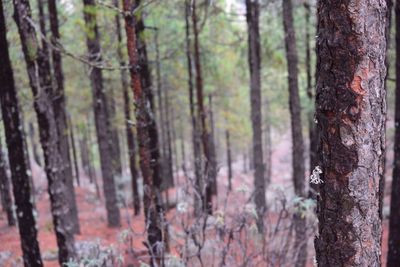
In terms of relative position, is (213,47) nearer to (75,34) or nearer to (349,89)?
(75,34)

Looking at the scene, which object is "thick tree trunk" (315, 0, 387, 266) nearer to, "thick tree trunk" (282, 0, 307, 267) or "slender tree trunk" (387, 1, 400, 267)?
"slender tree trunk" (387, 1, 400, 267)

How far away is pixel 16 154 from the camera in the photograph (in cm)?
651

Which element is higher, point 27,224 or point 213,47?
point 213,47

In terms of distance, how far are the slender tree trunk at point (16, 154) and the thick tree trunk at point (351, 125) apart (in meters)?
5.58

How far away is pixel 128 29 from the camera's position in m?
5.84

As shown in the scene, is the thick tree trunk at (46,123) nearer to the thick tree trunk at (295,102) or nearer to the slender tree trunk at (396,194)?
the thick tree trunk at (295,102)

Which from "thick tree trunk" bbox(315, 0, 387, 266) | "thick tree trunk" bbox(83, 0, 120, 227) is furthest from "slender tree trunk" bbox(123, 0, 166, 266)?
"thick tree trunk" bbox(83, 0, 120, 227)

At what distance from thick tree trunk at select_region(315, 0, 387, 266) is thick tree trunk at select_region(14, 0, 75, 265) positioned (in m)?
5.45

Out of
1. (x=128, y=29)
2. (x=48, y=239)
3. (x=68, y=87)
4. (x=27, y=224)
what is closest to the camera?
(x=128, y=29)

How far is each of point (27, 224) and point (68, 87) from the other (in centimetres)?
1631

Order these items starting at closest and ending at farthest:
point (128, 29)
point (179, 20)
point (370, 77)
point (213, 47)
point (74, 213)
Result: point (370, 77) < point (128, 29) < point (74, 213) < point (179, 20) < point (213, 47)

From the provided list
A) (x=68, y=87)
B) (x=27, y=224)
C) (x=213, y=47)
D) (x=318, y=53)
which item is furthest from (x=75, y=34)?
(x=318, y=53)

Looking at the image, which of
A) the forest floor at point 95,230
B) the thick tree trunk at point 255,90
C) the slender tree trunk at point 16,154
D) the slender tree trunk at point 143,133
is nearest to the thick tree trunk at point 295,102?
the forest floor at point 95,230

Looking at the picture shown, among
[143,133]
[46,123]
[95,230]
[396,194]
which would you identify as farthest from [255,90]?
[95,230]
